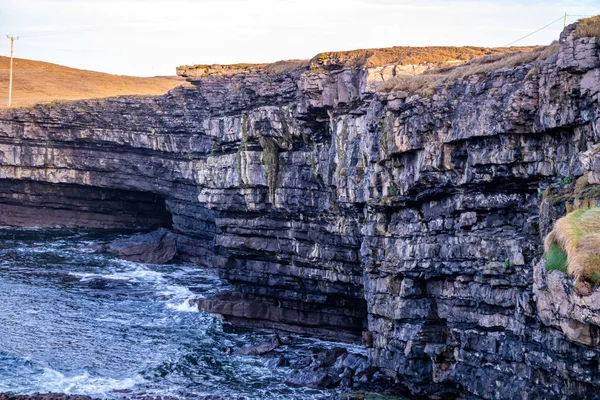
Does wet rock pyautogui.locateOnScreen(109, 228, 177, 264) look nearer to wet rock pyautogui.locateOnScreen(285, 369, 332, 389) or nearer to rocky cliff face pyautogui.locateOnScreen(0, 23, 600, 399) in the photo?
rocky cliff face pyautogui.locateOnScreen(0, 23, 600, 399)

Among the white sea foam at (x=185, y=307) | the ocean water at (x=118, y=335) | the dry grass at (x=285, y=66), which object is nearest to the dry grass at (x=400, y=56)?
the dry grass at (x=285, y=66)

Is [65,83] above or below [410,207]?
above

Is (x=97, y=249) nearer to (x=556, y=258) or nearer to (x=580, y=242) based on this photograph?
(x=556, y=258)

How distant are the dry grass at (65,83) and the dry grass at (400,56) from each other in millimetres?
44377

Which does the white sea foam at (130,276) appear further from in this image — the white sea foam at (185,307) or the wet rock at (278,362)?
the wet rock at (278,362)

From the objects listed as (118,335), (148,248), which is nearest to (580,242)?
(118,335)

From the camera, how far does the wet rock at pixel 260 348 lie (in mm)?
41469

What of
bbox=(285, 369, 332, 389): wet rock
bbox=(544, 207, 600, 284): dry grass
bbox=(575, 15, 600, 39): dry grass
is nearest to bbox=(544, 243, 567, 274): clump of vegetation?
bbox=(544, 207, 600, 284): dry grass

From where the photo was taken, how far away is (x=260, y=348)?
41781 millimetres

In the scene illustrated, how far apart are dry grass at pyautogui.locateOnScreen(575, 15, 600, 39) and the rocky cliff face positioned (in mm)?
293

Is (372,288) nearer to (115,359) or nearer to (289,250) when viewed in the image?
(289,250)

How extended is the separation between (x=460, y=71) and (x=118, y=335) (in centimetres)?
2400

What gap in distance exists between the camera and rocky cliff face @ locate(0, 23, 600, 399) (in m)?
25.6

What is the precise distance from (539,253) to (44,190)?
2137 inches
